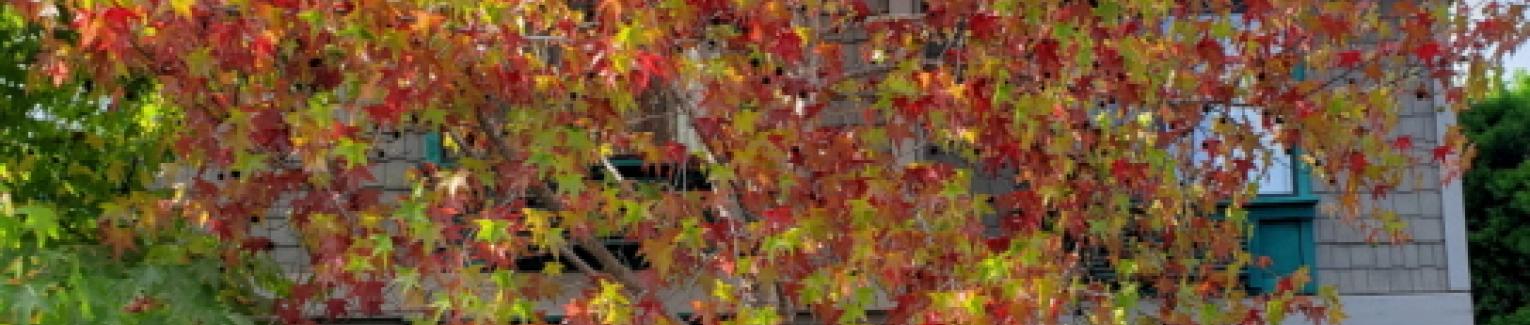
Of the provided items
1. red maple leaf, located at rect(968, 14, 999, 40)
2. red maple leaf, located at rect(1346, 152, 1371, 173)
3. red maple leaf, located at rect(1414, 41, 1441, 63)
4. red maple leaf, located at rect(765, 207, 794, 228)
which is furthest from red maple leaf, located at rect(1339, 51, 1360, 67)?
red maple leaf, located at rect(765, 207, 794, 228)

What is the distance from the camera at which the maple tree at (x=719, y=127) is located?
19.0 ft

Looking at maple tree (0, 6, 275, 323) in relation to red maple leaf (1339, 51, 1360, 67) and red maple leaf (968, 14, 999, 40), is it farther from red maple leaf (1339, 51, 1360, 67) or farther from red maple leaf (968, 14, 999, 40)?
red maple leaf (1339, 51, 1360, 67)

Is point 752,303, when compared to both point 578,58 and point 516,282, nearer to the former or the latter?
point 516,282

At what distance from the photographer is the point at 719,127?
21.0 feet

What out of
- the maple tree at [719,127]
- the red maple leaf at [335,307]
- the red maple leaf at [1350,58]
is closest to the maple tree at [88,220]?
the maple tree at [719,127]

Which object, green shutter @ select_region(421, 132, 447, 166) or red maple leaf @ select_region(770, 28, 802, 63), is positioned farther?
green shutter @ select_region(421, 132, 447, 166)

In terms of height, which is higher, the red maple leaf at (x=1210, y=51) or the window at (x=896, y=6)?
the window at (x=896, y=6)

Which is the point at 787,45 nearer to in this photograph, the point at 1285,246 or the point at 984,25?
the point at 984,25

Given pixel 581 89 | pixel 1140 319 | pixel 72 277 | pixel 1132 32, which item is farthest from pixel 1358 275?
pixel 72 277

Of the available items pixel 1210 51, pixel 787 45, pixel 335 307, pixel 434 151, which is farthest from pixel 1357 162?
pixel 434 151

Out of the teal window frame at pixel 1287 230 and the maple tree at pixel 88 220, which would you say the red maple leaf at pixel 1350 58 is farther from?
the maple tree at pixel 88 220

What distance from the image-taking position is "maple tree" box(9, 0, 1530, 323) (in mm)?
5797

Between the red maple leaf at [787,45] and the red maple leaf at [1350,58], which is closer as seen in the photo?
the red maple leaf at [787,45]

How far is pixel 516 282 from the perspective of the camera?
246 inches
